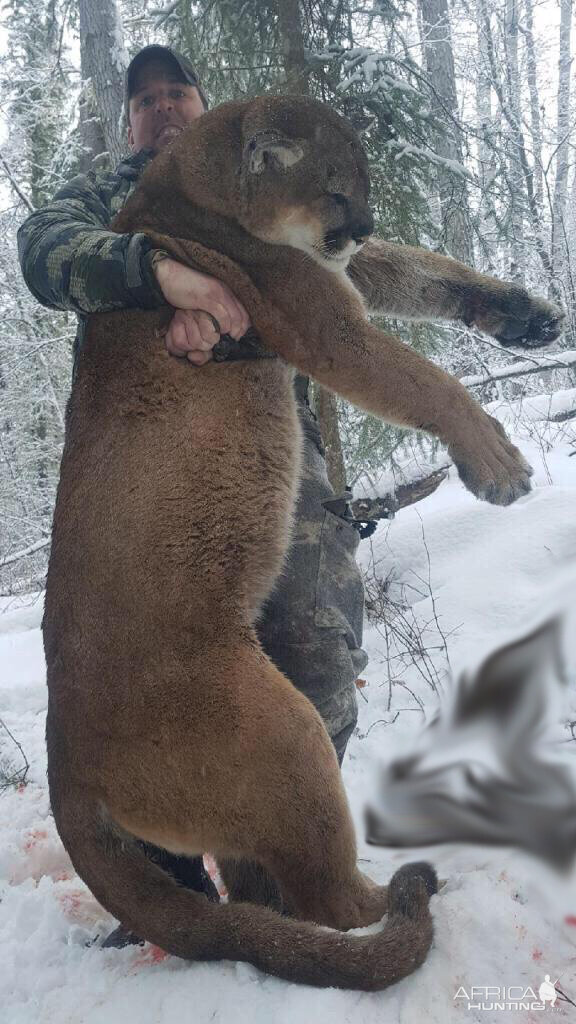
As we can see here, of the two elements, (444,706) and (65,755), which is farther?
(65,755)

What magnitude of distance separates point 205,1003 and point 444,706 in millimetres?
1093

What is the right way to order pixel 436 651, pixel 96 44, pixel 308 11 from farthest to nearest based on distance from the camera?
pixel 96 44, pixel 308 11, pixel 436 651

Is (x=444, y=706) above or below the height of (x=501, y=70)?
Answer: below

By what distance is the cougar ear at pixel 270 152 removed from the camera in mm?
2697

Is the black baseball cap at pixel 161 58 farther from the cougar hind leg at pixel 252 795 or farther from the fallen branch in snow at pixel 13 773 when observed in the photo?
the fallen branch in snow at pixel 13 773

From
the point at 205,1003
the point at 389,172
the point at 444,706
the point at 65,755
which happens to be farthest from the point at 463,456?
the point at 389,172

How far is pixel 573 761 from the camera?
4.74ft

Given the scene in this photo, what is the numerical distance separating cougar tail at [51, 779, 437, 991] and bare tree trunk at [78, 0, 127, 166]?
702cm

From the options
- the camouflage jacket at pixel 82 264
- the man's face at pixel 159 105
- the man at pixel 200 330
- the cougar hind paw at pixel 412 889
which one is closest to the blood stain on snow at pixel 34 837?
the man at pixel 200 330

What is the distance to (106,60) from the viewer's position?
7316mm

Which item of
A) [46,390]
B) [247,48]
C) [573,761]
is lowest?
[46,390]

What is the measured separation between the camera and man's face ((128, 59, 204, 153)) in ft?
11.3

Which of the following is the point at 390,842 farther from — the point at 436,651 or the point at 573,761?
the point at 436,651

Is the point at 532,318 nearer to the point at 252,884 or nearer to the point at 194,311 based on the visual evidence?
the point at 194,311
